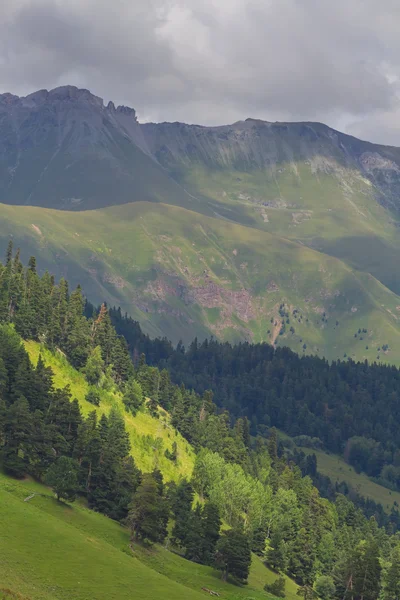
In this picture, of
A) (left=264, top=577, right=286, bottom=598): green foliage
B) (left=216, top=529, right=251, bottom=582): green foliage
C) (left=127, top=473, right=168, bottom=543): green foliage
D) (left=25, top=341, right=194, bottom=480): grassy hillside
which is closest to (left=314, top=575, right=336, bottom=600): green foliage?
(left=264, top=577, right=286, bottom=598): green foliage

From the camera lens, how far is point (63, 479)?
357 feet

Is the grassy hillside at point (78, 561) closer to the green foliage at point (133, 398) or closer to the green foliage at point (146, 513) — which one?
the green foliage at point (146, 513)

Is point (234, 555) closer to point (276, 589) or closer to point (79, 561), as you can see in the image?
point (276, 589)

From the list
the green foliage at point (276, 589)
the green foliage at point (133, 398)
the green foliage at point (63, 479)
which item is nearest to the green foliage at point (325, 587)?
the green foliage at point (276, 589)

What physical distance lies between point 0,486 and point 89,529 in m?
13.8

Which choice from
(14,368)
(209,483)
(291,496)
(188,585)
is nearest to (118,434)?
(14,368)

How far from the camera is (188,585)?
104m

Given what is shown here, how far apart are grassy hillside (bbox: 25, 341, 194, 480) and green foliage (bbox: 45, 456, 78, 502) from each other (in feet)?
156

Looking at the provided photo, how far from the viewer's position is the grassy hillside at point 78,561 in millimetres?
80312

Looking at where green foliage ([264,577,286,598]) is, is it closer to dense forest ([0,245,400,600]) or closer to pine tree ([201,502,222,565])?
dense forest ([0,245,400,600])

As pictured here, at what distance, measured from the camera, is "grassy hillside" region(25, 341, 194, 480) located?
168 m

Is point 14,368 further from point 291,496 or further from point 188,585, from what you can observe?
point 291,496

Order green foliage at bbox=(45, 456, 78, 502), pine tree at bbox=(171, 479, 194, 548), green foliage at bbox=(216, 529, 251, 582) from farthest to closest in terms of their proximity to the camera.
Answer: pine tree at bbox=(171, 479, 194, 548)
green foliage at bbox=(216, 529, 251, 582)
green foliage at bbox=(45, 456, 78, 502)

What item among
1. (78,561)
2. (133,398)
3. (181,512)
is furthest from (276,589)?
(133,398)
